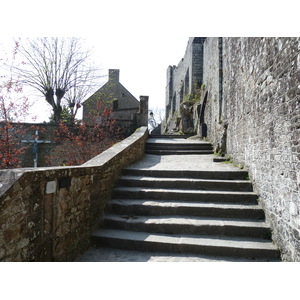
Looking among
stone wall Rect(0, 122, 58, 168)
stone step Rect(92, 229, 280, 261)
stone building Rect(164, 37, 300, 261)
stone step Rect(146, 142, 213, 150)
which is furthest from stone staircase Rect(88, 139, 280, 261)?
stone wall Rect(0, 122, 58, 168)

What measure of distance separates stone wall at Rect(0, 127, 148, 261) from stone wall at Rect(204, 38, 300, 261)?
2.81m

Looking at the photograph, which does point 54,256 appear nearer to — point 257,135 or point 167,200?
point 167,200

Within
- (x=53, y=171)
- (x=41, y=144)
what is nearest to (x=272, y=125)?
(x=53, y=171)

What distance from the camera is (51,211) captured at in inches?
106

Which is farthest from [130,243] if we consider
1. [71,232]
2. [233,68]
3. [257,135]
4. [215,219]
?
[233,68]

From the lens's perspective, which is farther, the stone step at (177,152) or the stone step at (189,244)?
the stone step at (177,152)

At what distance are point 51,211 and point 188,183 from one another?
2.85 m

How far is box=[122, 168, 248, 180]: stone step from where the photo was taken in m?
4.87

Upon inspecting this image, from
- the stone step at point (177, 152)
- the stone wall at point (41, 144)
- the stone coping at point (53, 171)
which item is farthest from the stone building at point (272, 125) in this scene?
the stone wall at point (41, 144)

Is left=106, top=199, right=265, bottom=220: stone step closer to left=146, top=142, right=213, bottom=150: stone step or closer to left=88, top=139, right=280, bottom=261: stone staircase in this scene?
left=88, top=139, right=280, bottom=261: stone staircase

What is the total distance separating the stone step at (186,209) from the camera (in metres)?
3.88

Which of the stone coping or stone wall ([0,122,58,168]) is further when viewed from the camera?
stone wall ([0,122,58,168])

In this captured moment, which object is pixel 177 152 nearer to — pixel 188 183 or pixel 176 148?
pixel 176 148

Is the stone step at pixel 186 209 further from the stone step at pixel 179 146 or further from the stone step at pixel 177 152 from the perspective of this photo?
the stone step at pixel 179 146
